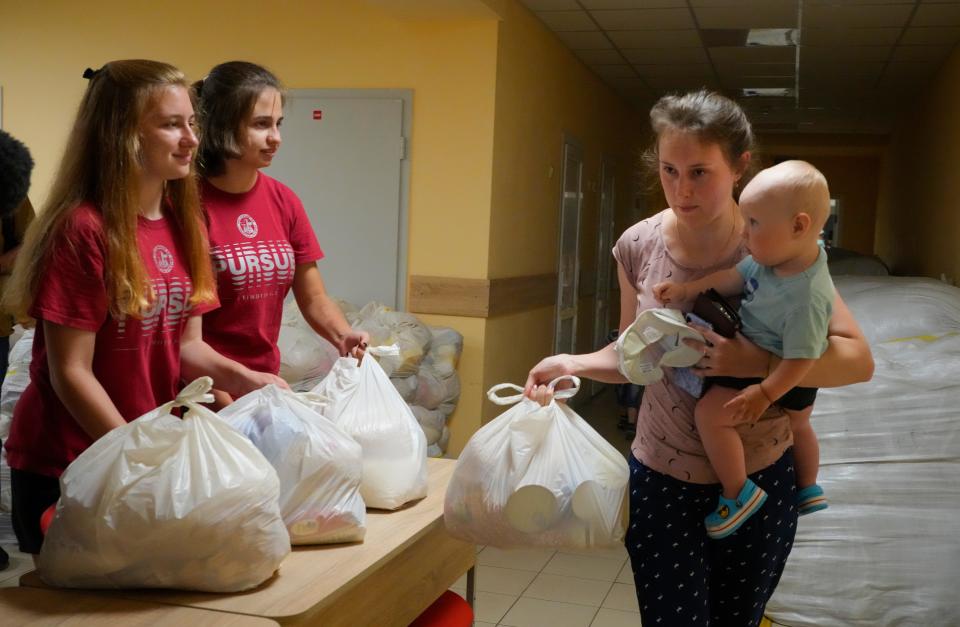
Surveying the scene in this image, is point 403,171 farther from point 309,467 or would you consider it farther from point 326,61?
point 309,467

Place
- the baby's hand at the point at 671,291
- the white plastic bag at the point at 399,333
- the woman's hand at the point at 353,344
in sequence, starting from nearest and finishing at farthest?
the baby's hand at the point at 671,291 → the woman's hand at the point at 353,344 → the white plastic bag at the point at 399,333

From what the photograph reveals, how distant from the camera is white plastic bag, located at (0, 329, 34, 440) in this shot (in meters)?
3.77

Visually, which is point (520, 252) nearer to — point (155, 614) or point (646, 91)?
point (646, 91)

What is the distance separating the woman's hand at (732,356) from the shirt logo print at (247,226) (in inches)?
40.8

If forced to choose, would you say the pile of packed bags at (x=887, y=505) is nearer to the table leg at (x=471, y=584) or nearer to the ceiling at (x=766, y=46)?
the table leg at (x=471, y=584)

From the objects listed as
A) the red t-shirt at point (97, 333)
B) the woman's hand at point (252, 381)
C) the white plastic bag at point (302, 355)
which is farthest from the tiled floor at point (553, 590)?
the red t-shirt at point (97, 333)

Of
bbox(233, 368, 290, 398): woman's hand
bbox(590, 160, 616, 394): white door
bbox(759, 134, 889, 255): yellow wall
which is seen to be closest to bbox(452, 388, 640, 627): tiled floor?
bbox(233, 368, 290, 398): woman's hand

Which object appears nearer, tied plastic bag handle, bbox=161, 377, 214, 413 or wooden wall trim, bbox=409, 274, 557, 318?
tied plastic bag handle, bbox=161, 377, 214, 413

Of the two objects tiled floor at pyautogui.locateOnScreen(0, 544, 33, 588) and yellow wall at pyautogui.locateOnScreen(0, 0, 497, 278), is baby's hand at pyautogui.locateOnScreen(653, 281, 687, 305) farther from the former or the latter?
yellow wall at pyautogui.locateOnScreen(0, 0, 497, 278)

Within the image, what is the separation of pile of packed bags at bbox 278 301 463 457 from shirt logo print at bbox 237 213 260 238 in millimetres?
2323

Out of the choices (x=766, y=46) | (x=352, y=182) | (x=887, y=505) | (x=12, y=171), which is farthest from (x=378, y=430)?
(x=766, y=46)

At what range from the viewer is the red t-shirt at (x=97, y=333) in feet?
5.24

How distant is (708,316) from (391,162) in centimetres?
394

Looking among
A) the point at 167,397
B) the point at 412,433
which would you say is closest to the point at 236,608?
the point at 167,397
